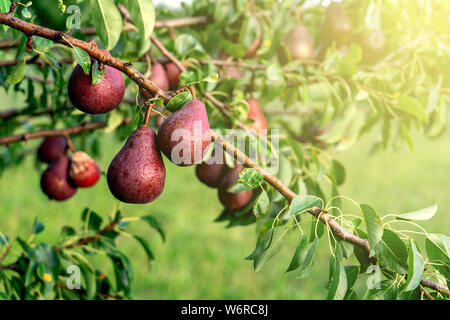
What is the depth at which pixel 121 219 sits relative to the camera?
129cm

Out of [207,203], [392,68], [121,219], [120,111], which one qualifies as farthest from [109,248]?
[207,203]

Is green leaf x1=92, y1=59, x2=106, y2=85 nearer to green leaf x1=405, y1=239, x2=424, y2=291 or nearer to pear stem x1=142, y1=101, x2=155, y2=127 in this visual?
pear stem x1=142, y1=101, x2=155, y2=127

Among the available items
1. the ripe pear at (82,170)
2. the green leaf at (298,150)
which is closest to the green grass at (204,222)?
the ripe pear at (82,170)

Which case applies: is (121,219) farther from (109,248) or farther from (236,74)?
(236,74)

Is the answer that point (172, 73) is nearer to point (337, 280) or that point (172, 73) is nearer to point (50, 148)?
point (50, 148)

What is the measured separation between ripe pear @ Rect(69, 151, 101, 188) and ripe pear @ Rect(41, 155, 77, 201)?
2 cm

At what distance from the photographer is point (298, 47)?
1.43 metres

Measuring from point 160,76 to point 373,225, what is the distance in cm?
65

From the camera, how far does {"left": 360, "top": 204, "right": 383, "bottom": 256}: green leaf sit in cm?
72

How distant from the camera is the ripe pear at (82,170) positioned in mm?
1269

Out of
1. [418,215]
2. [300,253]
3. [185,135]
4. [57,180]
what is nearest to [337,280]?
[300,253]

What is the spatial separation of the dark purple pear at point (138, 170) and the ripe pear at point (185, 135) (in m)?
0.02
